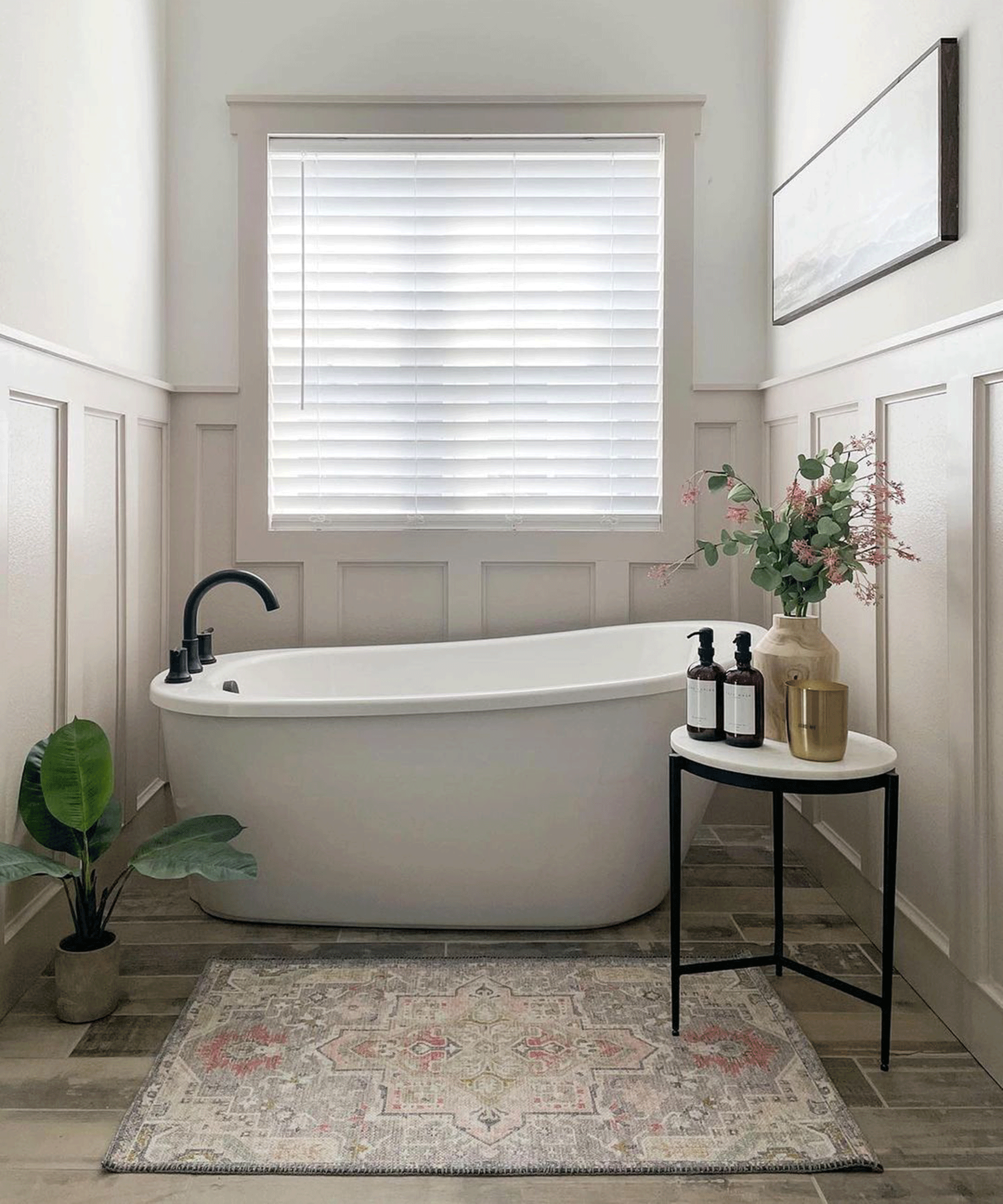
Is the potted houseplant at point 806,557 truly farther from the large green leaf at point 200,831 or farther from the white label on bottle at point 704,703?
the large green leaf at point 200,831

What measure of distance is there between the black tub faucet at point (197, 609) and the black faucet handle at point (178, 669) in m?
0.02

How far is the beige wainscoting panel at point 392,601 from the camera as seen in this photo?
130 inches

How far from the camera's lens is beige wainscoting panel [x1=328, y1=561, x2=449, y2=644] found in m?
3.31

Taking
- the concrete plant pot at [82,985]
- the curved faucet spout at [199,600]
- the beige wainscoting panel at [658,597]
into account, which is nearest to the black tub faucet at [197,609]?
the curved faucet spout at [199,600]

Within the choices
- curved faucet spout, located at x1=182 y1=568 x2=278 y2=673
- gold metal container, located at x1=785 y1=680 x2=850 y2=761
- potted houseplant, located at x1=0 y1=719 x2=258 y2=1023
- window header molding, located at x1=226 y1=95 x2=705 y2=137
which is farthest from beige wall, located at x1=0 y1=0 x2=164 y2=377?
gold metal container, located at x1=785 y1=680 x2=850 y2=761

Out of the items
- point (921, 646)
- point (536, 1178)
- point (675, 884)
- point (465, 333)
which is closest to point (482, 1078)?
point (536, 1178)

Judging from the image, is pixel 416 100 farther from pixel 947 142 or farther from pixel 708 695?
pixel 708 695

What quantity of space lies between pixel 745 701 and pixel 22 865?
1.45 meters

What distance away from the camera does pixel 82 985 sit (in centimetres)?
208

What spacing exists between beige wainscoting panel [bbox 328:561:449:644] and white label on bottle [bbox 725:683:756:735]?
147cm

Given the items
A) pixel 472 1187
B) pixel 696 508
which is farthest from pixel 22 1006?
pixel 696 508

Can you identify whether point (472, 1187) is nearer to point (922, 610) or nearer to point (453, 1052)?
point (453, 1052)

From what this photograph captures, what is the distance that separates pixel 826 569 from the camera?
1.95 meters

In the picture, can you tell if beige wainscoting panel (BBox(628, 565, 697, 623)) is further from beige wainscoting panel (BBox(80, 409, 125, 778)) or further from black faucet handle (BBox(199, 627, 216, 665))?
beige wainscoting panel (BBox(80, 409, 125, 778))
